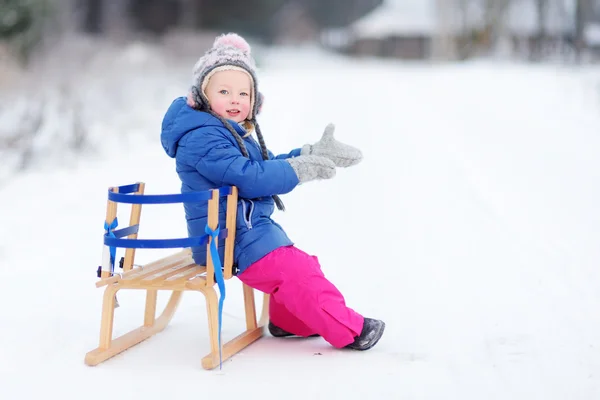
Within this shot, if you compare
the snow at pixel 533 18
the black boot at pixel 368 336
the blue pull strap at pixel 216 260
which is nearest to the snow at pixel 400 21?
the snow at pixel 533 18

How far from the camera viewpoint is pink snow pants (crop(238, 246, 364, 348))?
362cm

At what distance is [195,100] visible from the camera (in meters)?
3.79

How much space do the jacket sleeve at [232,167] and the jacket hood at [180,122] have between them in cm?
4

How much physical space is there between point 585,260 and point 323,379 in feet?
8.56

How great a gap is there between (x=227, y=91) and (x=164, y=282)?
94 centimetres

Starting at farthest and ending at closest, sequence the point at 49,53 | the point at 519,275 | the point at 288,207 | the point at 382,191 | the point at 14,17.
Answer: the point at 49,53, the point at 14,17, the point at 382,191, the point at 288,207, the point at 519,275

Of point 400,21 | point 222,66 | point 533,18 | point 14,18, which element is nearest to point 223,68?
point 222,66

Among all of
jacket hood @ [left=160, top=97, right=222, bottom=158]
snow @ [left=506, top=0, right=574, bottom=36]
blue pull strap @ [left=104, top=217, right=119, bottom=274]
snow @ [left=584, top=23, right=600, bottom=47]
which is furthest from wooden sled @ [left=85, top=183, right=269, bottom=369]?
snow @ [left=584, top=23, right=600, bottom=47]

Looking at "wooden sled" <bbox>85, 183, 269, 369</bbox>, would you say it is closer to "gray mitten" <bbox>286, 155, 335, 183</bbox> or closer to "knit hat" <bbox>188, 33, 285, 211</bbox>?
"gray mitten" <bbox>286, 155, 335, 183</bbox>

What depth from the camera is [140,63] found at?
→ 18.0 m

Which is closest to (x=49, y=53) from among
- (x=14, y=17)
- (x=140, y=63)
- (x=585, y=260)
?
(x=14, y=17)

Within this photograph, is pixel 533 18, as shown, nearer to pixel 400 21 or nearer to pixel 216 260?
pixel 400 21

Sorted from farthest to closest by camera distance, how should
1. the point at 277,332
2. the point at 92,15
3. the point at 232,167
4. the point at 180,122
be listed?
the point at 92,15 → the point at 277,332 → the point at 180,122 → the point at 232,167

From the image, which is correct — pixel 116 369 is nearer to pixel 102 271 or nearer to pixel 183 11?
pixel 102 271
